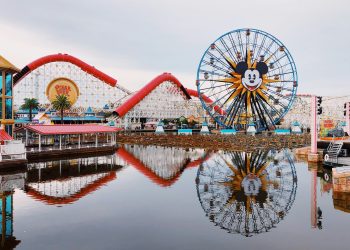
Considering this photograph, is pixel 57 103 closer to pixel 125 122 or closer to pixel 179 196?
pixel 125 122

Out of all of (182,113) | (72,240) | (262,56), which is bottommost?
(72,240)

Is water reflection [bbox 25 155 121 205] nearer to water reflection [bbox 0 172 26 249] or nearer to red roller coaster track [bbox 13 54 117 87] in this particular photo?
water reflection [bbox 0 172 26 249]

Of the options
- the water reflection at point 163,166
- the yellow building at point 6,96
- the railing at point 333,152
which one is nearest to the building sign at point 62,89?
the yellow building at point 6,96

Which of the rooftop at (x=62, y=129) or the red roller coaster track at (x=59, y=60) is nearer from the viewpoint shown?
the rooftop at (x=62, y=129)

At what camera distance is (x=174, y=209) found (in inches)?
596

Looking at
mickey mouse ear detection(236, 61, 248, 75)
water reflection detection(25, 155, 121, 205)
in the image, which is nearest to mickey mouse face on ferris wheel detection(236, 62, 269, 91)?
mickey mouse ear detection(236, 61, 248, 75)

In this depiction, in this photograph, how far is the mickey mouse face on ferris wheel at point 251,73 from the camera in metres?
58.8

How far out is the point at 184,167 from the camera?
27641 mm

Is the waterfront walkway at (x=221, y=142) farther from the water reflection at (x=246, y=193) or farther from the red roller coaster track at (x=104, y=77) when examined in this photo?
the red roller coaster track at (x=104, y=77)

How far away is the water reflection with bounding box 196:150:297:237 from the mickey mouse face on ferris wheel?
3211 cm

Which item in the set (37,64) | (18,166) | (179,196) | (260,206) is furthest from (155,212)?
(37,64)

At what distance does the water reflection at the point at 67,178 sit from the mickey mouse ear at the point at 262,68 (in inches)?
1468

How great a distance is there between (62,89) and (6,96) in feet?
167

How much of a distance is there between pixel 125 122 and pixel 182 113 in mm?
22436
